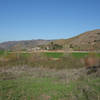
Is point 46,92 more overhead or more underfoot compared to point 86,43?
more underfoot

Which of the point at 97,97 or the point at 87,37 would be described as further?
the point at 87,37

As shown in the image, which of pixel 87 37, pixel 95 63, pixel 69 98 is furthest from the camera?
pixel 87 37

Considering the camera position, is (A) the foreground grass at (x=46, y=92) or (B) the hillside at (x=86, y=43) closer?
(A) the foreground grass at (x=46, y=92)

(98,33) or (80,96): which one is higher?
(98,33)

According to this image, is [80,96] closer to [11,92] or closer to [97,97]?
[97,97]

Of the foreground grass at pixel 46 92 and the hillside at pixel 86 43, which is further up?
A: the hillside at pixel 86 43

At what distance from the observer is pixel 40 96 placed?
7848mm

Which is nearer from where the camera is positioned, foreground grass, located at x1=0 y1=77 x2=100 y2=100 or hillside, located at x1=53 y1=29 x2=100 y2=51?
foreground grass, located at x1=0 y1=77 x2=100 y2=100

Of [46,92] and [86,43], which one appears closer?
[46,92]

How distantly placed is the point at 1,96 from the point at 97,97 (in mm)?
5144

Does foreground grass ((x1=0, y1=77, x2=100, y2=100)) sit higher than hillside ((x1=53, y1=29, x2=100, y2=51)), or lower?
lower

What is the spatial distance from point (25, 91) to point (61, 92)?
2.12m

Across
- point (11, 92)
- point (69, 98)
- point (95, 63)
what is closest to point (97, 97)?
point (69, 98)

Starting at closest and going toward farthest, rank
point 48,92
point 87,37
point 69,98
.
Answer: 1. point 69,98
2. point 48,92
3. point 87,37
